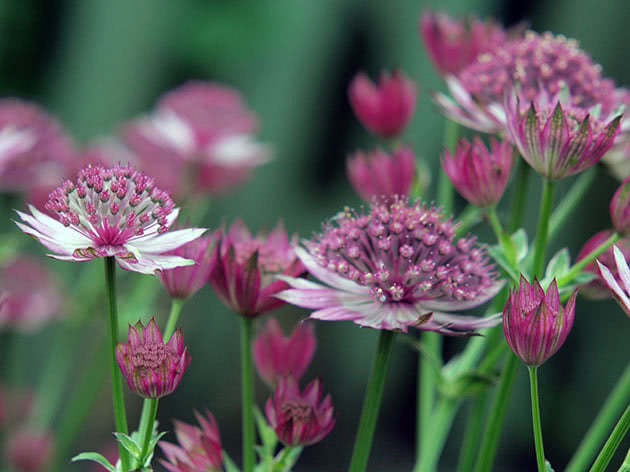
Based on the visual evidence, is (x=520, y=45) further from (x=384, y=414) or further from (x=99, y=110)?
(x=99, y=110)

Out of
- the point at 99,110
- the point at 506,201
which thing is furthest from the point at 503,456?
the point at 99,110

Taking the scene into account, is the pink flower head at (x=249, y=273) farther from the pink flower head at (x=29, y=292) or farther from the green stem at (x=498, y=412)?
the pink flower head at (x=29, y=292)

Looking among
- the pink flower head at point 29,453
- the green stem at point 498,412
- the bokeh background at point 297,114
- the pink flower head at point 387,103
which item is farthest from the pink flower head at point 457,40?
the bokeh background at point 297,114

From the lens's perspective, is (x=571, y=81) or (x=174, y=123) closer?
(x=571, y=81)

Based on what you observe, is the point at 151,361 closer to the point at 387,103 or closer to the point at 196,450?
the point at 196,450

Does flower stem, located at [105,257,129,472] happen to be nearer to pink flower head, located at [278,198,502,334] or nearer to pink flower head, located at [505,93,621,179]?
pink flower head, located at [278,198,502,334]

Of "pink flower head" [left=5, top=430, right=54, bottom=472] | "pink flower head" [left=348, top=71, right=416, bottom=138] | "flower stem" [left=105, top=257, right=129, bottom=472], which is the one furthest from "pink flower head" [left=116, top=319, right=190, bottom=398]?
"pink flower head" [left=5, top=430, right=54, bottom=472]

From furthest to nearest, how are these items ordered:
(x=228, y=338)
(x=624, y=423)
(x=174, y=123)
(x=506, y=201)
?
(x=228, y=338) < (x=506, y=201) < (x=174, y=123) < (x=624, y=423)
